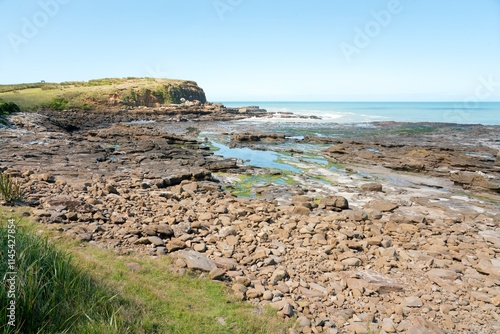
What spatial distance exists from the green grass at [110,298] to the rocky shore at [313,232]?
0.75 m

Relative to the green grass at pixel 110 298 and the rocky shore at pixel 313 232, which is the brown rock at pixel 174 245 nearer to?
the rocky shore at pixel 313 232

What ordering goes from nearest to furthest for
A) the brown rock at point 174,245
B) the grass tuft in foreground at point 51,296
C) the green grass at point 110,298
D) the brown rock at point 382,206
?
1. the grass tuft in foreground at point 51,296
2. the green grass at point 110,298
3. the brown rock at point 174,245
4. the brown rock at point 382,206

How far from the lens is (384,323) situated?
6.43 metres

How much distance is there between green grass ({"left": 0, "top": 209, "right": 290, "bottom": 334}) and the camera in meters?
4.09

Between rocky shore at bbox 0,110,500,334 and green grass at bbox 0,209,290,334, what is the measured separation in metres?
0.75

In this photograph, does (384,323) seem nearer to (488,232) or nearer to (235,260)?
(235,260)

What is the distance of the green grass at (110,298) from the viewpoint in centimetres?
409

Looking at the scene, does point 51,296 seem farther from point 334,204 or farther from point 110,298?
point 334,204

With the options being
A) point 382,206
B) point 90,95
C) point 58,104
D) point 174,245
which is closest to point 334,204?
point 382,206


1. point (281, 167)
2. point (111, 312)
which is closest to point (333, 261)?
point (111, 312)

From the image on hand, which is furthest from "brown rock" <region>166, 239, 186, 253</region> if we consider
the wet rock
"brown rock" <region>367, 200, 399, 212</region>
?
"brown rock" <region>367, 200, 399, 212</region>

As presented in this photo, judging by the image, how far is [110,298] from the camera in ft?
16.0

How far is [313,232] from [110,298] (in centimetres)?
733
